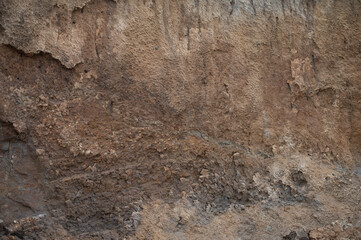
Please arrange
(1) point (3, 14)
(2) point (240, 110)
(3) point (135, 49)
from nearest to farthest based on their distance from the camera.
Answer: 1. (1) point (3, 14)
2. (3) point (135, 49)
3. (2) point (240, 110)

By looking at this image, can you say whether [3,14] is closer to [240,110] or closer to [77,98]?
[77,98]

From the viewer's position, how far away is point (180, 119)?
359cm

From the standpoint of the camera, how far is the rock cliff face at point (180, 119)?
3.26 m

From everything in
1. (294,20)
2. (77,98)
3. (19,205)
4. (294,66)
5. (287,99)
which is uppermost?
(294,20)

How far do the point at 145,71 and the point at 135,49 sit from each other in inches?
6.9

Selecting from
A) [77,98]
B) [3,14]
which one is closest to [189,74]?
[77,98]

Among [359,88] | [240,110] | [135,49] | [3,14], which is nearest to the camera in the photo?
[3,14]

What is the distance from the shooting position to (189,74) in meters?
3.59

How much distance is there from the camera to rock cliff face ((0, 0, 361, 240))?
10.7 feet

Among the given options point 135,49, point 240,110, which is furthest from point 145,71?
point 240,110

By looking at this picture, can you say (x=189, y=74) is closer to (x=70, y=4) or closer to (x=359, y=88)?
(x=70, y=4)

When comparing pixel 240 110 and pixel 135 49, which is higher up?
pixel 135 49

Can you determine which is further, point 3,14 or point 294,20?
point 294,20

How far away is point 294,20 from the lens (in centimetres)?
385
